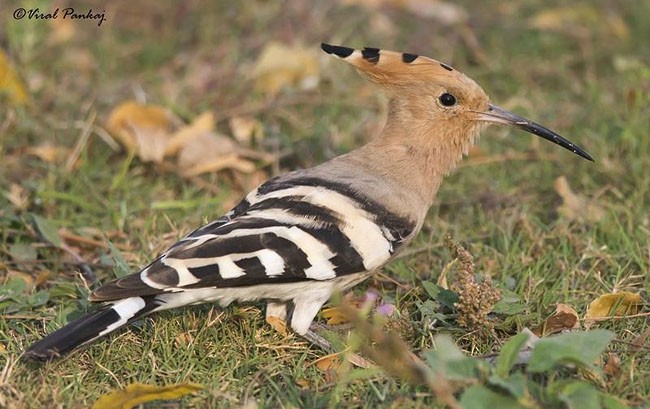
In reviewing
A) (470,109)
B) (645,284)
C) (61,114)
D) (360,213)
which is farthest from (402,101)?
(61,114)

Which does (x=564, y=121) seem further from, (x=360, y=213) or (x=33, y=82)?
(x=33, y=82)

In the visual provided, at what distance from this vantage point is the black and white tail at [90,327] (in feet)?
7.22

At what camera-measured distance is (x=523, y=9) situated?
16.4 feet

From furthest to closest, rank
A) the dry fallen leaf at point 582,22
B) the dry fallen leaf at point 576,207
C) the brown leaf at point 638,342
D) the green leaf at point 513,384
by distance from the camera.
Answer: the dry fallen leaf at point 582,22, the dry fallen leaf at point 576,207, the brown leaf at point 638,342, the green leaf at point 513,384

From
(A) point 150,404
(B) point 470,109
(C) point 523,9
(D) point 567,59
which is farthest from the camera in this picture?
(C) point 523,9

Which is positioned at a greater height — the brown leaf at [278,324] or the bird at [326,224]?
the bird at [326,224]

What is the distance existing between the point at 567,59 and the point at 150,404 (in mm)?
2961

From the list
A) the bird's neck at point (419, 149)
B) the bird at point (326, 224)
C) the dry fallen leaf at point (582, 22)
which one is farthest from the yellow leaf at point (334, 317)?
the dry fallen leaf at point (582, 22)

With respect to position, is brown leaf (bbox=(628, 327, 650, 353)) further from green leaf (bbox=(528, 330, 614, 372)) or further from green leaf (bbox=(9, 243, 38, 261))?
green leaf (bbox=(9, 243, 38, 261))

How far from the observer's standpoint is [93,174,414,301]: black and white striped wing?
7.63 ft

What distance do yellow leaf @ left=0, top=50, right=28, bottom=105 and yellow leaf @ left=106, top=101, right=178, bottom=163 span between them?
408 mm

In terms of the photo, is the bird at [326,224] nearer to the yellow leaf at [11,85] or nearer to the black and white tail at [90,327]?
the black and white tail at [90,327]

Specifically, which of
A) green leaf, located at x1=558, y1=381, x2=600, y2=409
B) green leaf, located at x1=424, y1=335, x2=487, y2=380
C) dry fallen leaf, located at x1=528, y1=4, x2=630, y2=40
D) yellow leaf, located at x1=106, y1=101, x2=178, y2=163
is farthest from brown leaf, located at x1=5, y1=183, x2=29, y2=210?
dry fallen leaf, located at x1=528, y1=4, x2=630, y2=40

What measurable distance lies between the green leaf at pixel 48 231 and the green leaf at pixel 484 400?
4.87 feet
